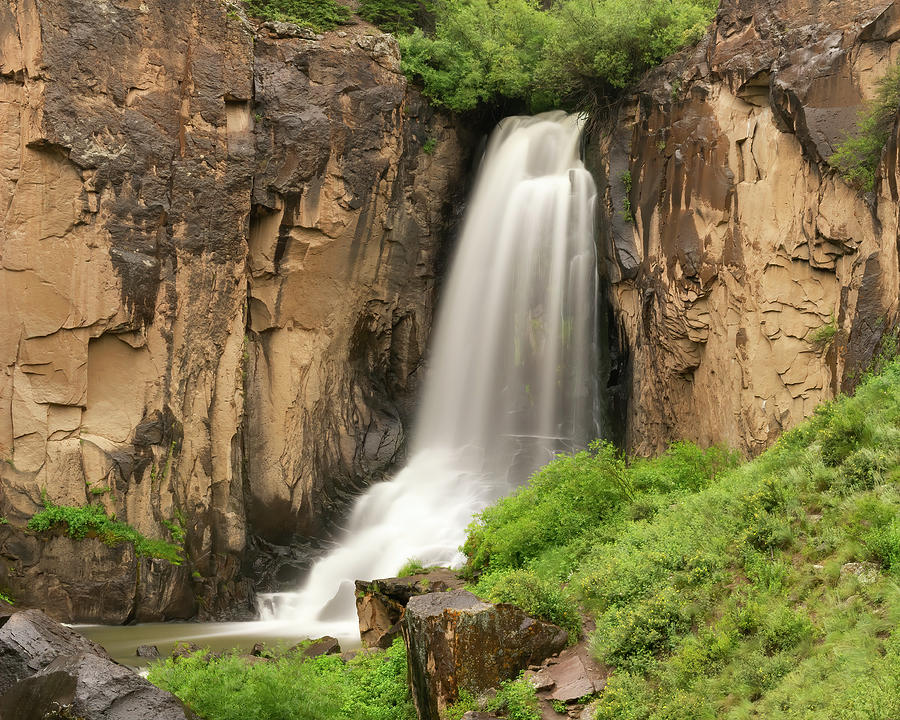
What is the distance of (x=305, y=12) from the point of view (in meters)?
22.3

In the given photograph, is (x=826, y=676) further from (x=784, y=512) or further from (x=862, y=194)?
(x=862, y=194)

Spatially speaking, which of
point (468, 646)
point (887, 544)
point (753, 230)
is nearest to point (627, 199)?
point (753, 230)

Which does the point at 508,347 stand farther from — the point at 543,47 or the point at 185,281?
the point at 543,47

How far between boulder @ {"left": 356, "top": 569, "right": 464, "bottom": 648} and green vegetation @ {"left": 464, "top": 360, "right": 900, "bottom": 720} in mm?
1022

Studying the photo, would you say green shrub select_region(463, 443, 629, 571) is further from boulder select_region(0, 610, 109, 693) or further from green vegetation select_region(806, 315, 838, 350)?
boulder select_region(0, 610, 109, 693)

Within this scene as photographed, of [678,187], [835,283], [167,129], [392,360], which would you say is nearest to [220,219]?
[167,129]

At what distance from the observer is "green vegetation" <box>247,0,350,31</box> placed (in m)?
21.4

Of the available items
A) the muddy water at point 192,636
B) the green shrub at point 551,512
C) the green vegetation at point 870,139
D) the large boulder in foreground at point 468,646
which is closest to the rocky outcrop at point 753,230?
the green vegetation at point 870,139

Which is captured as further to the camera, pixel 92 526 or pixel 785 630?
pixel 92 526

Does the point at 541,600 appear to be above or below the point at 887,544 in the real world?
below

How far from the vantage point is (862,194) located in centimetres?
1447

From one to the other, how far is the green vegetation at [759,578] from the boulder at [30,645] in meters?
5.08

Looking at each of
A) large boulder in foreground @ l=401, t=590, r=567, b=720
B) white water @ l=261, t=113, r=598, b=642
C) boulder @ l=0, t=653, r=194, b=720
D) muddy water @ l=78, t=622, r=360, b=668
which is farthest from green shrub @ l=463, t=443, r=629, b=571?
white water @ l=261, t=113, r=598, b=642

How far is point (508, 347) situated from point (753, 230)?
7.85m
